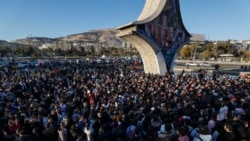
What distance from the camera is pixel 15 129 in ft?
27.8

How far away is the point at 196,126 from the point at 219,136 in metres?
0.66

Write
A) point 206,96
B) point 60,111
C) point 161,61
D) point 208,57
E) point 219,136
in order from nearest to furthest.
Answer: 1. point 219,136
2. point 60,111
3. point 206,96
4. point 161,61
5. point 208,57

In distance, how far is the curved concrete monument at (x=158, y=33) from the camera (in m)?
26.7

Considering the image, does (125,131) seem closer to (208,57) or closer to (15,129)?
(15,129)

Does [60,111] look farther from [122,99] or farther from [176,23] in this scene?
[176,23]

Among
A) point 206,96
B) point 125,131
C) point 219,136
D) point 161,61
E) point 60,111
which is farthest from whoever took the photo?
point 161,61

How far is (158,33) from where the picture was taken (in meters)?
28.0

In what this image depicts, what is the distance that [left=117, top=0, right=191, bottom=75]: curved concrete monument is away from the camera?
26.7 meters

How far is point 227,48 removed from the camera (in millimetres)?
92500

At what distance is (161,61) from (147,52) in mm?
1806

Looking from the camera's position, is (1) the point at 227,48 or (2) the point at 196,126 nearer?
(2) the point at 196,126

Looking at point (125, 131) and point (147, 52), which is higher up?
point (147, 52)

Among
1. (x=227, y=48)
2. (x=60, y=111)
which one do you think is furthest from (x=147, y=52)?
(x=227, y=48)

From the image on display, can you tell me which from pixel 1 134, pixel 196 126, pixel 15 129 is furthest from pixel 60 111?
pixel 196 126
